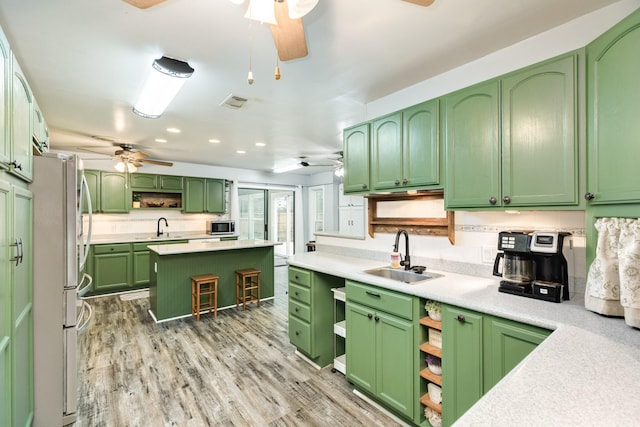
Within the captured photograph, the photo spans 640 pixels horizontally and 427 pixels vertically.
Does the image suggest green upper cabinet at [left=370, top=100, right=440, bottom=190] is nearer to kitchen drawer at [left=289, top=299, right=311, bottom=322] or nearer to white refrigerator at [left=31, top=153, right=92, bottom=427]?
kitchen drawer at [left=289, top=299, right=311, bottom=322]

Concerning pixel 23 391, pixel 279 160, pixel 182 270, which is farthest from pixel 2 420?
pixel 279 160

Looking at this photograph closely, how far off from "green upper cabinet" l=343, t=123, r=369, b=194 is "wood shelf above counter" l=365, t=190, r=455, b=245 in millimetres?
294

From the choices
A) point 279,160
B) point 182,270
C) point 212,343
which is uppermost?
point 279,160

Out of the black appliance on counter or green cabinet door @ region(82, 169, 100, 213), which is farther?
green cabinet door @ region(82, 169, 100, 213)

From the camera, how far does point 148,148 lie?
16.2 feet

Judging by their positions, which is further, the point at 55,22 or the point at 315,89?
the point at 315,89

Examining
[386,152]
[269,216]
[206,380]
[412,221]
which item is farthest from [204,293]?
[269,216]

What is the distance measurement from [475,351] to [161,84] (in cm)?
279

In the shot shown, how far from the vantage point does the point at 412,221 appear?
2.61 meters

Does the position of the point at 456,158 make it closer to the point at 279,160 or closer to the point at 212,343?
the point at 212,343

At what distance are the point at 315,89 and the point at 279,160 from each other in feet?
11.2

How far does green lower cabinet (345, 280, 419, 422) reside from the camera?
1.83m

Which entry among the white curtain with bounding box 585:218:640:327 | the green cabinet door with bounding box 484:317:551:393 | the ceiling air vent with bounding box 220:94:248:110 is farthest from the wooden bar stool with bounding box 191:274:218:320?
the white curtain with bounding box 585:218:640:327

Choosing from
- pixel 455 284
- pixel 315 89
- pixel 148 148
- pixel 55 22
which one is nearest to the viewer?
pixel 55 22
